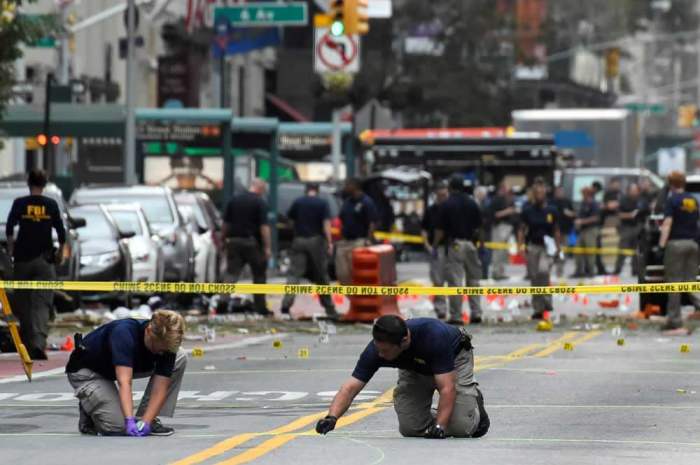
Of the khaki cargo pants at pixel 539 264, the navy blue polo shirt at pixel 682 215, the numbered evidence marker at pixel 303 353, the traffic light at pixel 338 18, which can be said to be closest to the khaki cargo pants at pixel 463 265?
the khaki cargo pants at pixel 539 264

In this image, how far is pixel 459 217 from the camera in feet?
89.6

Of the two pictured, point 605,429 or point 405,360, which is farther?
point 605,429

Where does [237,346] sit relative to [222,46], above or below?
below

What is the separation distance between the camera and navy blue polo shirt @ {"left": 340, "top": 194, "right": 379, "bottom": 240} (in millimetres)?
28859

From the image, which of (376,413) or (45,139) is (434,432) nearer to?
(376,413)

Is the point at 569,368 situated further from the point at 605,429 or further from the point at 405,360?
the point at 405,360

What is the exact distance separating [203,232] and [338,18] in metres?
6.64

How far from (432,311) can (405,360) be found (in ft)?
55.7

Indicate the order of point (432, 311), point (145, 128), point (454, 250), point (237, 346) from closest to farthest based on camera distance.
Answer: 1. point (237, 346)
2. point (454, 250)
3. point (432, 311)
4. point (145, 128)

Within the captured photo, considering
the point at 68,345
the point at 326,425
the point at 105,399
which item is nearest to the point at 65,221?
the point at 68,345

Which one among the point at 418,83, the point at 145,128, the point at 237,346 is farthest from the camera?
the point at 418,83

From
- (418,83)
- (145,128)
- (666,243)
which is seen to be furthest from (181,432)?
(418,83)

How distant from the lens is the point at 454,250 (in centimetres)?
2736

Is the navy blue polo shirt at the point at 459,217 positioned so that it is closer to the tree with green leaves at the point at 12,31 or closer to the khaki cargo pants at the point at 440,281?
the khaki cargo pants at the point at 440,281
